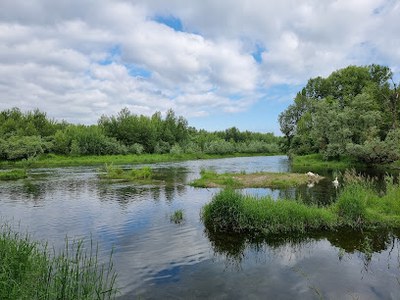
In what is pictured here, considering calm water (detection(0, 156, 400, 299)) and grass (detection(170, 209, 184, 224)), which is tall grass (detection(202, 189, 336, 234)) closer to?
calm water (detection(0, 156, 400, 299))

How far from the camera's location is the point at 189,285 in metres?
12.1

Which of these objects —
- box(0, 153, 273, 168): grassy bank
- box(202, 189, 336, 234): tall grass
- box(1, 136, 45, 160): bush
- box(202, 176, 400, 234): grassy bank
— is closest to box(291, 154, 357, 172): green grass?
box(202, 176, 400, 234): grassy bank

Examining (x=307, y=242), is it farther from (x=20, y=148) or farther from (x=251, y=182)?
(x=20, y=148)

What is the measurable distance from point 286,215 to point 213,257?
17.9 ft

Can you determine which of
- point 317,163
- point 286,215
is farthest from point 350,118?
point 286,215

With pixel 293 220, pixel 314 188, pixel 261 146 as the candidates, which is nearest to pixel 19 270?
pixel 293 220

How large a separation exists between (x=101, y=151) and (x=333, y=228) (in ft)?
309

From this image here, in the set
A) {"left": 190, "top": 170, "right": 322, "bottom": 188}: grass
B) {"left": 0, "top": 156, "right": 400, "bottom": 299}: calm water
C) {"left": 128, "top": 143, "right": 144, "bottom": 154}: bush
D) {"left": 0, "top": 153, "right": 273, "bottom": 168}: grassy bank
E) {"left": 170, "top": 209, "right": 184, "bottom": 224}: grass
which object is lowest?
{"left": 0, "top": 156, "right": 400, "bottom": 299}: calm water

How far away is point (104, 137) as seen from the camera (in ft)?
356

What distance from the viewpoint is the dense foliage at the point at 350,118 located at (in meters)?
57.5

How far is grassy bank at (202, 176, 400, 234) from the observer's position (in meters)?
18.2

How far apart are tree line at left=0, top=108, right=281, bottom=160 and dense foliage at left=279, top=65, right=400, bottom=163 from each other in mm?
29135

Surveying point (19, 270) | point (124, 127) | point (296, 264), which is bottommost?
point (296, 264)

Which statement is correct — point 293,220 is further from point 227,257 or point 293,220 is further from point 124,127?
point 124,127
